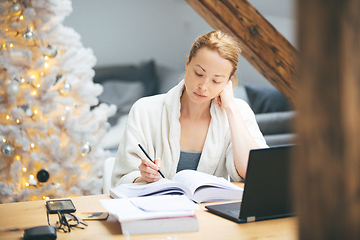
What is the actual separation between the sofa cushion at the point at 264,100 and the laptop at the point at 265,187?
8.65 feet

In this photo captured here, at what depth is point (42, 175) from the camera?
6.62 feet

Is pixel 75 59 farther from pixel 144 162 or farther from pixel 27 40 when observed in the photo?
pixel 144 162

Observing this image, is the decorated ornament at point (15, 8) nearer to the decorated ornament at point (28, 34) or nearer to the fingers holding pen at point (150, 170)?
the decorated ornament at point (28, 34)

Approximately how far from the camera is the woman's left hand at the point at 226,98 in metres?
1.50

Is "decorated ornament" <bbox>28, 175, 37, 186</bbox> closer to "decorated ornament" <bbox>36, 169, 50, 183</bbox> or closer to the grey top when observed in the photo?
→ "decorated ornament" <bbox>36, 169, 50, 183</bbox>

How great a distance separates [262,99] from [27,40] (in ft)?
7.42

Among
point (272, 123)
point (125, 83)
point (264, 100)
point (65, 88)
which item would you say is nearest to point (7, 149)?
point (65, 88)

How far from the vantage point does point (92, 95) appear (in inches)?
85.7

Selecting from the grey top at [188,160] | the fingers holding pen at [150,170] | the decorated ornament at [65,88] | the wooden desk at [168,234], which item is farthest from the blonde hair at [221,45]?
the decorated ornament at [65,88]

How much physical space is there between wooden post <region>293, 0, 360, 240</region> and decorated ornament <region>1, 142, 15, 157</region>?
197 centimetres

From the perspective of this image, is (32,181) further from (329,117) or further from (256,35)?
(329,117)

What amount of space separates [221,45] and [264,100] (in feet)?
7.09

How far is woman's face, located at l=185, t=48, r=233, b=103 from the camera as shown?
1.37 m

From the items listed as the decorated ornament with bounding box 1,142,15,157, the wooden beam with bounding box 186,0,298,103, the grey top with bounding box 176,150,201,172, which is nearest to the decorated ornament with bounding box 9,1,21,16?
the decorated ornament with bounding box 1,142,15,157
